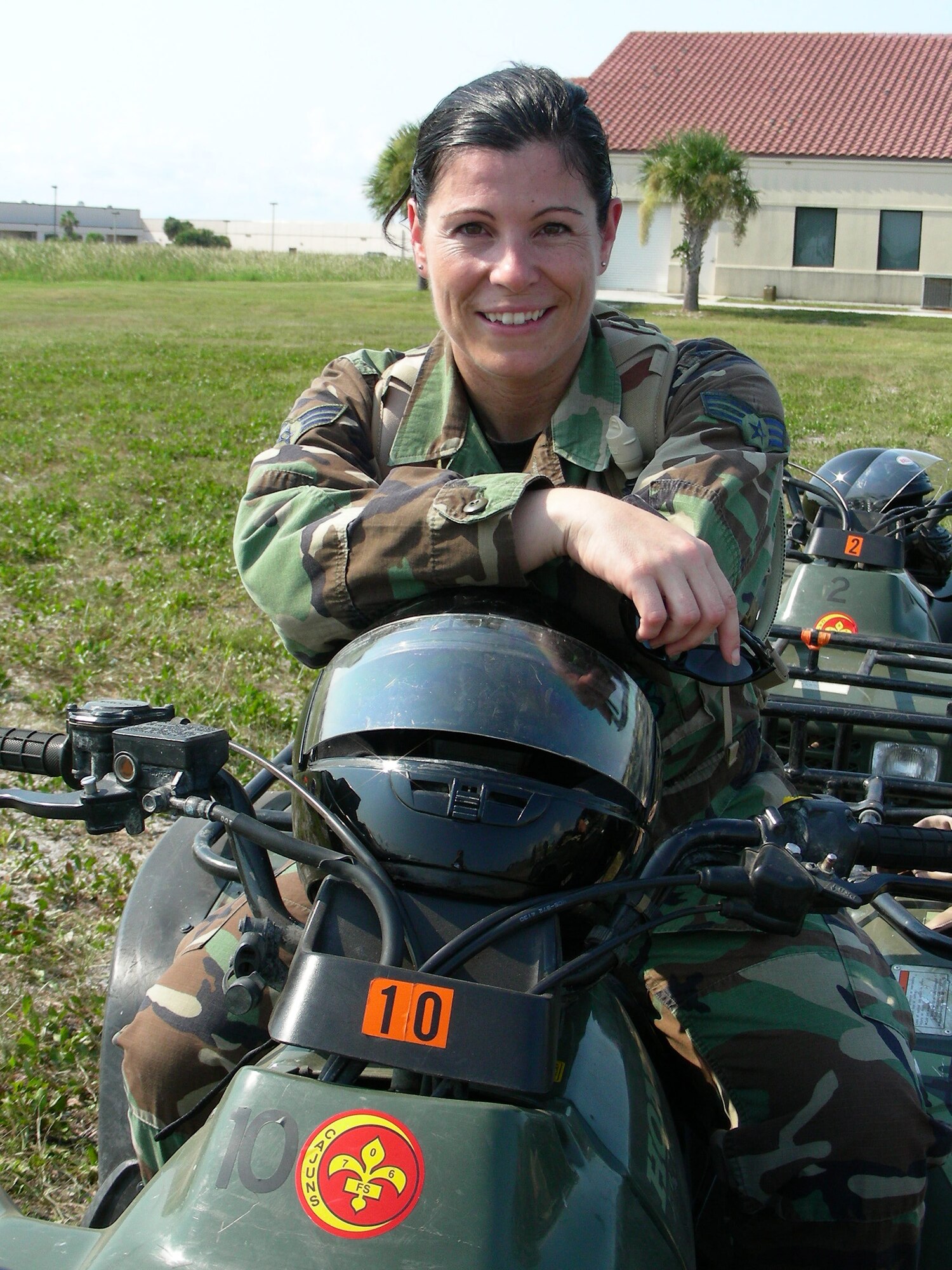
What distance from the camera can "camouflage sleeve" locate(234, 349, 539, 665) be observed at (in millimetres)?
1676

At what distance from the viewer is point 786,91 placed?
37.3m

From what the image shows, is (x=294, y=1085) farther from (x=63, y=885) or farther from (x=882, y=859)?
(x=63, y=885)

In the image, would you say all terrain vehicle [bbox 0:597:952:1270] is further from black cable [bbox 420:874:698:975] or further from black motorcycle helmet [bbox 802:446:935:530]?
black motorcycle helmet [bbox 802:446:935:530]

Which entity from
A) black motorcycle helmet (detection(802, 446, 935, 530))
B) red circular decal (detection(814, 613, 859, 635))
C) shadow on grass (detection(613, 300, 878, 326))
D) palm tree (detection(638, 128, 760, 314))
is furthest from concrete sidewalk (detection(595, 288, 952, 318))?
red circular decal (detection(814, 613, 859, 635))

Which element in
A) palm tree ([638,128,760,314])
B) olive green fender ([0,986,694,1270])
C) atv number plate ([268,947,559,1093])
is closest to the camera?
olive green fender ([0,986,694,1270])

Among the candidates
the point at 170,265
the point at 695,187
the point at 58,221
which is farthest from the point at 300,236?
the point at 695,187

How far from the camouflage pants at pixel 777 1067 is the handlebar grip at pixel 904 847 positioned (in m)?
0.29

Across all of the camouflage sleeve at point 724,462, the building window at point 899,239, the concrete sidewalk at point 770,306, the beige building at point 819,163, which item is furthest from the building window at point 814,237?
the camouflage sleeve at point 724,462

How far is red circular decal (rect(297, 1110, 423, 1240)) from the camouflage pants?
1.76 feet

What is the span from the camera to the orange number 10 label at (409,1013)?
3.64 ft

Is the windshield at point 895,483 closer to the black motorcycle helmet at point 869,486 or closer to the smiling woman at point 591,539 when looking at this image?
the black motorcycle helmet at point 869,486

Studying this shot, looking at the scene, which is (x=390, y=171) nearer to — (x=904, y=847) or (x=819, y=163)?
(x=819, y=163)

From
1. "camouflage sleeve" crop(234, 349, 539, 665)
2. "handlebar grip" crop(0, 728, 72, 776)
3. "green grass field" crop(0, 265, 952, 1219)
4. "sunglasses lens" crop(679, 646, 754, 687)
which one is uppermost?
A: "camouflage sleeve" crop(234, 349, 539, 665)

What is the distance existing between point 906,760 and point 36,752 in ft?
9.27
